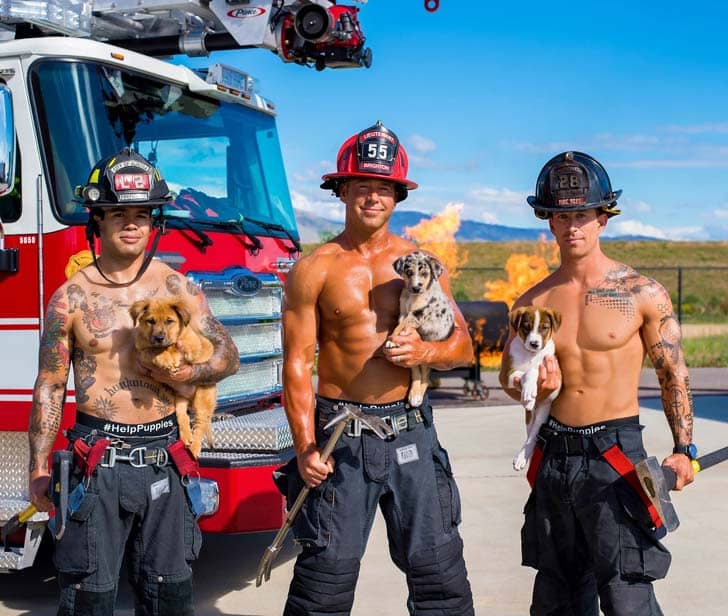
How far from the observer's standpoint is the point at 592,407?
12.8 ft

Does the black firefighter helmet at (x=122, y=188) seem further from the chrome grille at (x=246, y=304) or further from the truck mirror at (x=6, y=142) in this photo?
the chrome grille at (x=246, y=304)

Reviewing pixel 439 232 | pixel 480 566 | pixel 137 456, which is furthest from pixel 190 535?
pixel 439 232

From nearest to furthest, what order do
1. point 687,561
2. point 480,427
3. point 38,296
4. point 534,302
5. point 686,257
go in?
point 534,302 < point 38,296 < point 687,561 < point 480,427 < point 686,257

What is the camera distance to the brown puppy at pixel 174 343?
12.5 ft

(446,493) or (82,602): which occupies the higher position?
(446,493)

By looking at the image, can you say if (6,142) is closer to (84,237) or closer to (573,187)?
(84,237)

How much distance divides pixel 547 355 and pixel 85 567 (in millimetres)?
1921

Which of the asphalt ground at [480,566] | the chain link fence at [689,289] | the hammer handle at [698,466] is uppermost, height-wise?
the hammer handle at [698,466]

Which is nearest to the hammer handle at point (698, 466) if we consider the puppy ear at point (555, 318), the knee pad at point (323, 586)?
the puppy ear at point (555, 318)

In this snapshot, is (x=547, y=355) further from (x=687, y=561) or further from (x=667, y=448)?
(x=667, y=448)

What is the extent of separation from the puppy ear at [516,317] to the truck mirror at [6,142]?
9.62ft

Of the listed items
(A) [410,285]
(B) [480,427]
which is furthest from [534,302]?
(B) [480,427]

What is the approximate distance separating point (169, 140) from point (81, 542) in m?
3.02

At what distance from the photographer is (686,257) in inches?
2798
